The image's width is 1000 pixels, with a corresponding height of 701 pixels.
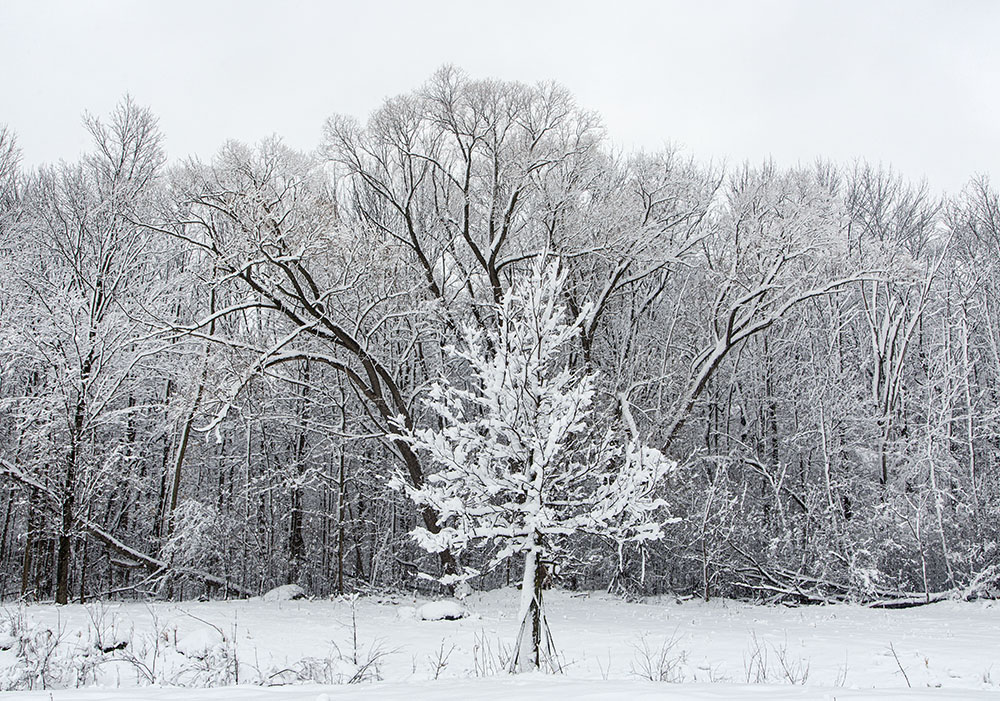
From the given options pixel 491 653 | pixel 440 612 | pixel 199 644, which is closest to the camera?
pixel 491 653

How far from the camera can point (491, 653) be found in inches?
349

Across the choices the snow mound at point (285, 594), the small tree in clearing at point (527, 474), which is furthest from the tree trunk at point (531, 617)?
the snow mound at point (285, 594)

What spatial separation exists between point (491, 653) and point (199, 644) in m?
3.77

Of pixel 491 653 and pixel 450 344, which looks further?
pixel 450 344

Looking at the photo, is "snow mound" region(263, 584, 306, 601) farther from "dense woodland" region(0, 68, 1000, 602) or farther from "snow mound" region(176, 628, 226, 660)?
"snow mound" region(176, 628, 226, 660)

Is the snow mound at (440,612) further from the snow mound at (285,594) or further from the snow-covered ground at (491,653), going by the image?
the snow mound at (285,594)

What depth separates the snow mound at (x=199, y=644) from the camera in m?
8.79

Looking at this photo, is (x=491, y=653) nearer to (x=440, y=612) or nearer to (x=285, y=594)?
(x=440, y=612)

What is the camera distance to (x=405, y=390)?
22.7 m

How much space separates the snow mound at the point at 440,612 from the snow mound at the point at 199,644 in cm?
511

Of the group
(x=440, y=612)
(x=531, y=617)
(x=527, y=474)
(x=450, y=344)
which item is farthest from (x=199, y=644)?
(x=450, y=344)

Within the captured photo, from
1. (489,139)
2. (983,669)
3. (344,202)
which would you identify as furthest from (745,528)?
(344,202)

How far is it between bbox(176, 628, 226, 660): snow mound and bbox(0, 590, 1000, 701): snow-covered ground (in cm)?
5

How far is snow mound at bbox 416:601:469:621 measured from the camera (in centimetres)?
1419
